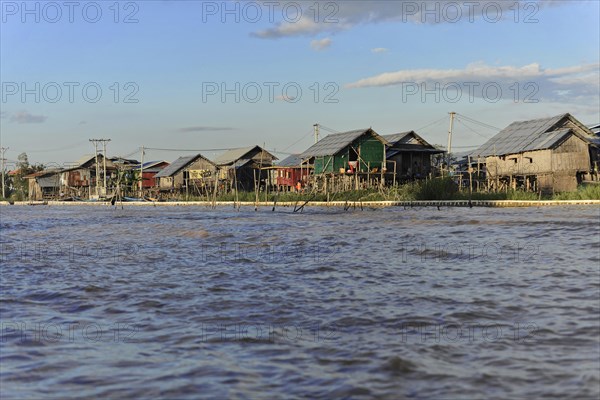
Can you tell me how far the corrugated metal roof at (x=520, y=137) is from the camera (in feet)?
133

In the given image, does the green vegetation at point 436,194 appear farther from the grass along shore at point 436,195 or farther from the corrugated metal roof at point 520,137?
the corrugated metal roof at point 520,137

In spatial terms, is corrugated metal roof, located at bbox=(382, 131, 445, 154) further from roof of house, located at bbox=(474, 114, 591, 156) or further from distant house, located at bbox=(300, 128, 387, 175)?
roof of house, located at bbox=(474, 114, 591, 156)

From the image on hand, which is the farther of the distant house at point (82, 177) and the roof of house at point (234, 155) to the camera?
the distant house at point (82, 177)

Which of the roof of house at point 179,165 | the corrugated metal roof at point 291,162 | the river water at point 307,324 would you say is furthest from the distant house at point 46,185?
the river water at point 307,324

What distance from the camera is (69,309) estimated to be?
7641mm

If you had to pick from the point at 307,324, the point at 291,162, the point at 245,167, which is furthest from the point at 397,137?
the point at 307,324

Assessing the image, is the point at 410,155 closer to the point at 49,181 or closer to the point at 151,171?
the point at 151,171

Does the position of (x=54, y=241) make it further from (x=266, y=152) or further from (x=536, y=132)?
(x=266, y=152)

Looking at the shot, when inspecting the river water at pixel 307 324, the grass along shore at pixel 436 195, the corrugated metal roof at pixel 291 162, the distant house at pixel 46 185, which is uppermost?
the corrugated metal roof at pixel 291 162

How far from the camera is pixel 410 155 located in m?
47.9

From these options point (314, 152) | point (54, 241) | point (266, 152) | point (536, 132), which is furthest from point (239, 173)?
point (54, 241)

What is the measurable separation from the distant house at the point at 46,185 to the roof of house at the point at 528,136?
5116 cm

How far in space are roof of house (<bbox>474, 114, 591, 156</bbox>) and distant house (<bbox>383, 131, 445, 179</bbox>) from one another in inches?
160

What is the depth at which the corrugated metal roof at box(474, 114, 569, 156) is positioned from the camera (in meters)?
40.5
